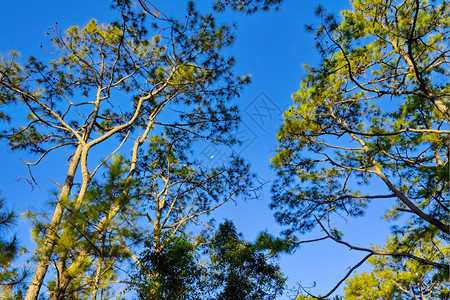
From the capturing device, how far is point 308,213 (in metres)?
5.41

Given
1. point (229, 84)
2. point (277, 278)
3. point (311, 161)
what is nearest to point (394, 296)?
point (277, 278)

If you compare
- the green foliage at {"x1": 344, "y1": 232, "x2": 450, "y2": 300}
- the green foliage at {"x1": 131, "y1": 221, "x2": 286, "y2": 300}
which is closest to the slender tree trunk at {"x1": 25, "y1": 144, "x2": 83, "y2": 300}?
the green foliage at {"x1": 131, "y1": 221, "x2": 286, "y2": 300}

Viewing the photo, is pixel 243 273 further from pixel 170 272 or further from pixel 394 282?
pixel 394 282

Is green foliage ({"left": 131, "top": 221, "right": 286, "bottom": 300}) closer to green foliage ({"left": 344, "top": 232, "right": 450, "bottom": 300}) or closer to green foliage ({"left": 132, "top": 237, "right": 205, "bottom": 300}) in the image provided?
green foliage ({"left": 132, "top": 237, "right": 205, "bottom": 300})

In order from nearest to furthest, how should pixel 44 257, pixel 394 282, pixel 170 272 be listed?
pixel 44 257 → pixel 170 272 → pixel 394 282

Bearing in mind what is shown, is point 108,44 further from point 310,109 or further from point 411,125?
point 411,125

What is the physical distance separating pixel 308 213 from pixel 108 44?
4732 mm

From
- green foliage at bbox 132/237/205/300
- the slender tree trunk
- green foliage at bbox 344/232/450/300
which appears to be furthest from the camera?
green foliage at bbox 344/232/450/300

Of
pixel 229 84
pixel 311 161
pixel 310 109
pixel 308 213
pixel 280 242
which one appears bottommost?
pixel 280 242

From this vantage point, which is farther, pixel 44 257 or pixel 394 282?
pixel 394 282

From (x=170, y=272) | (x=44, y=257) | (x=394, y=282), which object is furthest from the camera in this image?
(x=394, y=282)

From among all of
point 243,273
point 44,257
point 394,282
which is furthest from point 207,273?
point 394,282

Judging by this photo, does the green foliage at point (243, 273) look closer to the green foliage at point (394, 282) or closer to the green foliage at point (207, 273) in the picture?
the green foliage at point (207, 273)

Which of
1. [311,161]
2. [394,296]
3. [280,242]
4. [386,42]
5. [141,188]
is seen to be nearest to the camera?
[280,242]
